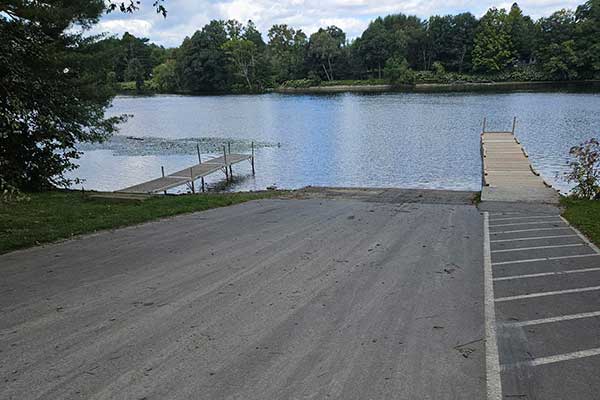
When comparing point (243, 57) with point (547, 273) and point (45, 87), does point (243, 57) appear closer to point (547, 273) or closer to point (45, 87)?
point (45, 87)

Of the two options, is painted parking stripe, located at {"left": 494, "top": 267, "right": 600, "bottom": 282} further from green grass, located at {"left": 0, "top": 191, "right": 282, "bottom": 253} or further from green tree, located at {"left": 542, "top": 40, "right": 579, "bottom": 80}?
green tree, located at {"left": 542, "top": 40, "right": 579, "bottom": 80}

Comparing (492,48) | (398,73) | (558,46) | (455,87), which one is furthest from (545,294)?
(492,48)

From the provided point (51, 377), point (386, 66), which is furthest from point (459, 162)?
point (386, 66)

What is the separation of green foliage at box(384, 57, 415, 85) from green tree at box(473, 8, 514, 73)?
11490 mm

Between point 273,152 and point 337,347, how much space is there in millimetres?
27651

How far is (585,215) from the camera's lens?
957 centimetres

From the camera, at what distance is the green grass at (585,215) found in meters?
7.98

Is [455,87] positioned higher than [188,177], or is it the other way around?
[455,87]

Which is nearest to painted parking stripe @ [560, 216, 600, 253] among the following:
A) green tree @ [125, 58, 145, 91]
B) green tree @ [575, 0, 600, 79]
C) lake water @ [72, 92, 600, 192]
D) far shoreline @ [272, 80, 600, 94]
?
lake water @ [72, 92, 600, 192]

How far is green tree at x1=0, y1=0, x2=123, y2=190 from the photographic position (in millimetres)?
7566

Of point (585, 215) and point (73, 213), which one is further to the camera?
Result: point (73, 213)

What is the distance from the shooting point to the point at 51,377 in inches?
136

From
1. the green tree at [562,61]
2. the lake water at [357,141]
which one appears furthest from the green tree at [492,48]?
the lake water at [357,141]

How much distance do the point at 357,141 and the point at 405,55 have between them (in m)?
66.2
